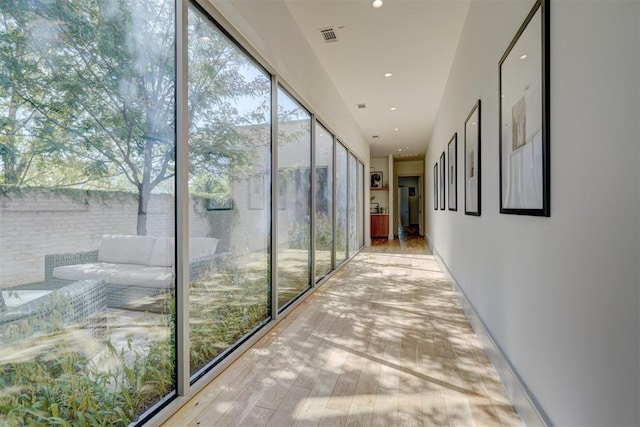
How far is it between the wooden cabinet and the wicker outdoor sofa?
938 centimetres

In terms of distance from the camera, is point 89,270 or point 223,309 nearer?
point 89,270

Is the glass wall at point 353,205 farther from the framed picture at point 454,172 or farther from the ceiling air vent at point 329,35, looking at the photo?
the ceiling air vent at point 329,35

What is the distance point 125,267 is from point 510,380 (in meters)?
2.12

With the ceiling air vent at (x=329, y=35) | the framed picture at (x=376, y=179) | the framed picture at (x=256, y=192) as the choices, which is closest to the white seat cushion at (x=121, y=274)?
the framed picture at (x=256, y=192)

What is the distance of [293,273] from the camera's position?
3.59 m

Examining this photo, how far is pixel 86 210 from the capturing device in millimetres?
1306

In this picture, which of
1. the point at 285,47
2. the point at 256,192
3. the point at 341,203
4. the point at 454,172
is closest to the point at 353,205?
the point at 341,203

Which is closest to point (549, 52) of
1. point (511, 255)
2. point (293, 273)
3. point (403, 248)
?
point (511, 255)

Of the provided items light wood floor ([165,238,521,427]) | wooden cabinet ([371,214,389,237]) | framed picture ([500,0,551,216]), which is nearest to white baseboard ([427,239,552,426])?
light wood floor ([165,238,521,427])

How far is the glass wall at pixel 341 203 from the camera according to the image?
225 inches

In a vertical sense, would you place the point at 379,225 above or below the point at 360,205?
below

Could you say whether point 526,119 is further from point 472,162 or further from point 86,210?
point 86,210

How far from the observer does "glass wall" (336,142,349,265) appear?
5719 millimetres

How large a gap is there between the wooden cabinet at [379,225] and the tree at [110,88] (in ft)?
30.3
